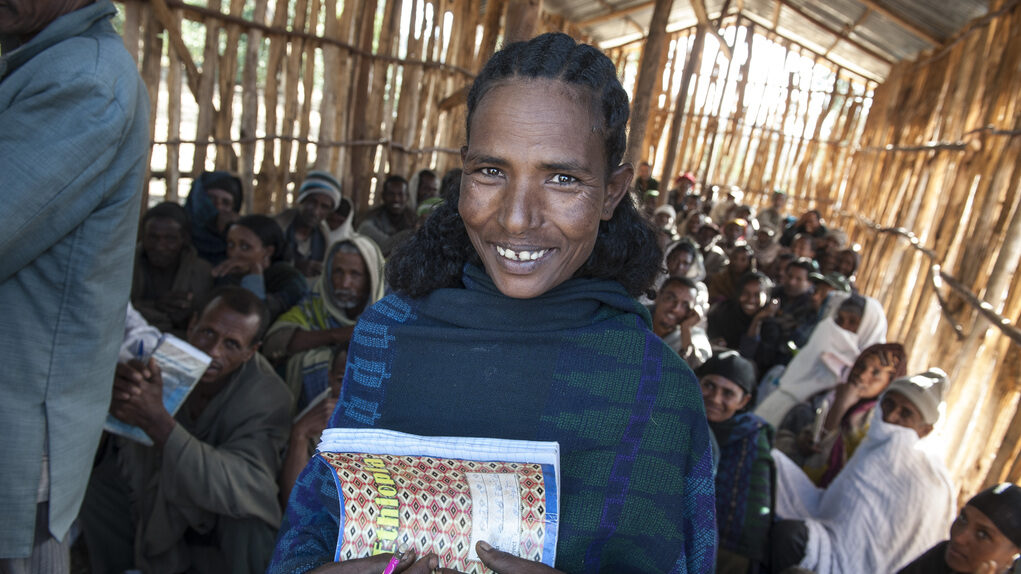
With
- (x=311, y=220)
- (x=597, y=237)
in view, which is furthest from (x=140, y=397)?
(x=311, y=220)

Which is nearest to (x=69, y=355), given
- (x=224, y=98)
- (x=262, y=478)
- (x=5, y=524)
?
(x=5, y=524)

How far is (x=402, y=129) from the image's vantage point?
7.42 metres

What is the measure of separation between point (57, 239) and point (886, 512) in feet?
10.7

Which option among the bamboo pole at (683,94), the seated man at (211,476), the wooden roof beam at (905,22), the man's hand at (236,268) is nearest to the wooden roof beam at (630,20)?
the wooden roof beam at (905,22)

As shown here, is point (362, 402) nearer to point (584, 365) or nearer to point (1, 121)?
point (584, 365)

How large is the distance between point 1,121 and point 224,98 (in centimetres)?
464

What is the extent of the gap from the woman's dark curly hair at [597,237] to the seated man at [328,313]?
87.5 inches

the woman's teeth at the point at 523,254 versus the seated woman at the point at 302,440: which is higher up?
the woman's teeth at the point at 523,254

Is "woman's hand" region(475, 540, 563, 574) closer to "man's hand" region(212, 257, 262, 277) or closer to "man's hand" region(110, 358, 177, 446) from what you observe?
"man's hand" region(110, 358, 177, 446)

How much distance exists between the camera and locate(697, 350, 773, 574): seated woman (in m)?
3.02

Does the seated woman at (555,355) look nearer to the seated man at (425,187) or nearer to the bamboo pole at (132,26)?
the bamboo pole at (132,26)

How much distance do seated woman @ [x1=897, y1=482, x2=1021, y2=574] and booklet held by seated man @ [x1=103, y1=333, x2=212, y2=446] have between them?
264 cm

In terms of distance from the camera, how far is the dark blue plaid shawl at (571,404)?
1.13m

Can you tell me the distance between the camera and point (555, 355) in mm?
1150
